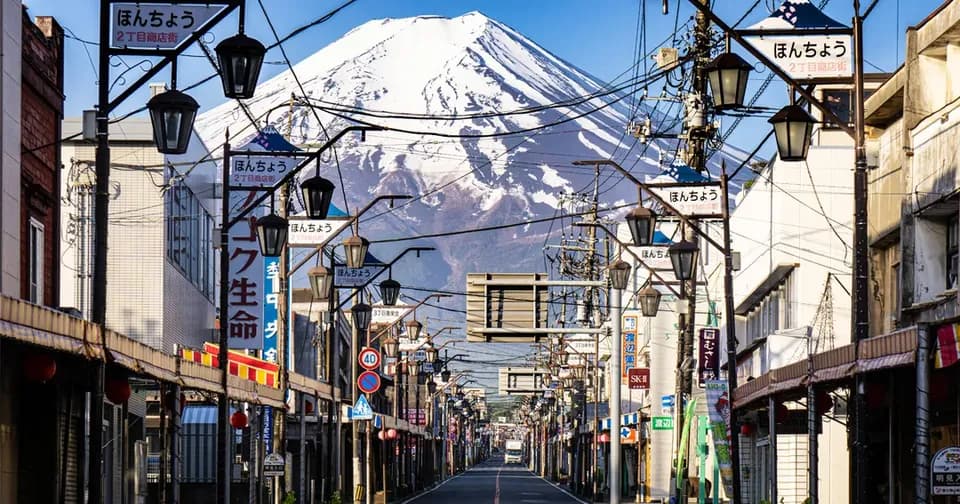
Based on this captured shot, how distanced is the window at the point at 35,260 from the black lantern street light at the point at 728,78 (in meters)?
12.8

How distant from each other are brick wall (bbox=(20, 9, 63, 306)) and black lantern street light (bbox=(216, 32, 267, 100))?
8518 millimetres

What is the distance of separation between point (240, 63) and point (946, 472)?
9.95 m

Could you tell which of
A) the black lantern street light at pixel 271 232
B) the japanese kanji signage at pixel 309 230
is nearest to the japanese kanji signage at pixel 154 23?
the black lantern street light at pixel 271 232

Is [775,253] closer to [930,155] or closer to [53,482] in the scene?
[930,155]

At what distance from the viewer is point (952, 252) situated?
31000 mm

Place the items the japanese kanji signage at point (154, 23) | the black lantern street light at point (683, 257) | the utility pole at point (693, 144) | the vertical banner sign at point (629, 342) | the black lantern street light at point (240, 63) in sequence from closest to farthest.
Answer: the black lantern street light at point (240, 63), the japanese kanji signage at point (154, 23), the black lantern street light at point (683, 257), the utility pole at point (693, 144), the vertical banner sign at point (629, 342)

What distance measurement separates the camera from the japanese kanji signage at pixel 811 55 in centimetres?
2530

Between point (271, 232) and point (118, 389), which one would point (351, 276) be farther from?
point (118, 389)

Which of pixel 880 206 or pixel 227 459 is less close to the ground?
pixel 880 206

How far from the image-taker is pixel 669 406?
69.9 meters

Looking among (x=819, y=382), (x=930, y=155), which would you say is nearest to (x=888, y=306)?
(x=930, y=155)

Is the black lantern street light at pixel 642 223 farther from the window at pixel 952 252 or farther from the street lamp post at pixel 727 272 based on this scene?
the window at pixel 952 252

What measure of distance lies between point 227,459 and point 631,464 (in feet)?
224

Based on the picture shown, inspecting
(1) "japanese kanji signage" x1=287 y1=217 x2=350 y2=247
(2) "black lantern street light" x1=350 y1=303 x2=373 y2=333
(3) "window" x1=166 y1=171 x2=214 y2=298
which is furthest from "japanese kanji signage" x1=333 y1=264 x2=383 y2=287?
(3) "window" x1=166 y1=171 x2=214 y2=298
